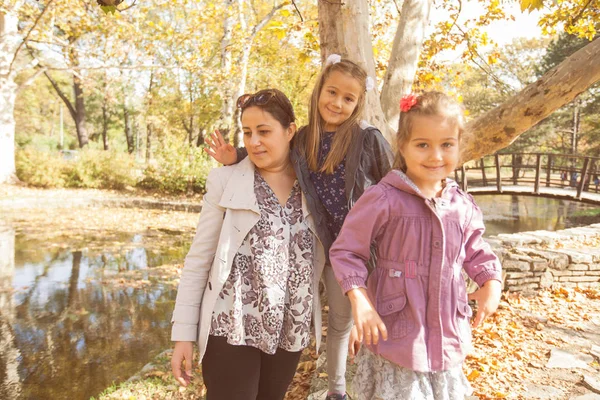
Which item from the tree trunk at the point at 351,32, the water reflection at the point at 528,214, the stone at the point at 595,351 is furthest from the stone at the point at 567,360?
the water reflection at the point at 528,214

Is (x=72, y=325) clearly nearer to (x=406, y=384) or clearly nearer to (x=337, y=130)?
(x=337, y=130)

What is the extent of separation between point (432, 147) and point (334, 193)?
60 cm

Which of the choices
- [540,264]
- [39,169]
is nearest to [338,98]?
[540,264]

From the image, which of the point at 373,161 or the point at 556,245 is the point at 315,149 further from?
the point at 556,245

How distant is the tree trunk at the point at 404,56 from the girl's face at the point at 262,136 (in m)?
2.91

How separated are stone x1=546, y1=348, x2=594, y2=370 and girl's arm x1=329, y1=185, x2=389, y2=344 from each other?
9.44ft

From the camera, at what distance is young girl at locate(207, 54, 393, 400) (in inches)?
79.3

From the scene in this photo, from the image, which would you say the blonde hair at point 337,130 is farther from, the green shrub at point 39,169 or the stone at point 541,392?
the green shrub at point 39,169

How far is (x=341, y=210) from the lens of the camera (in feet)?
6.71

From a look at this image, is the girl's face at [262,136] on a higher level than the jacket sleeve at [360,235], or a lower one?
higher

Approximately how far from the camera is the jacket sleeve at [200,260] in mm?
1670

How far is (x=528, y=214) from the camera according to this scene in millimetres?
21406

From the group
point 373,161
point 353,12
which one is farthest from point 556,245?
point 373,161

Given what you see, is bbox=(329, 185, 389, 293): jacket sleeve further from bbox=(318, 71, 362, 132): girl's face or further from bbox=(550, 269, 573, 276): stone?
bbox=(550, 269, 573, 276): stone
